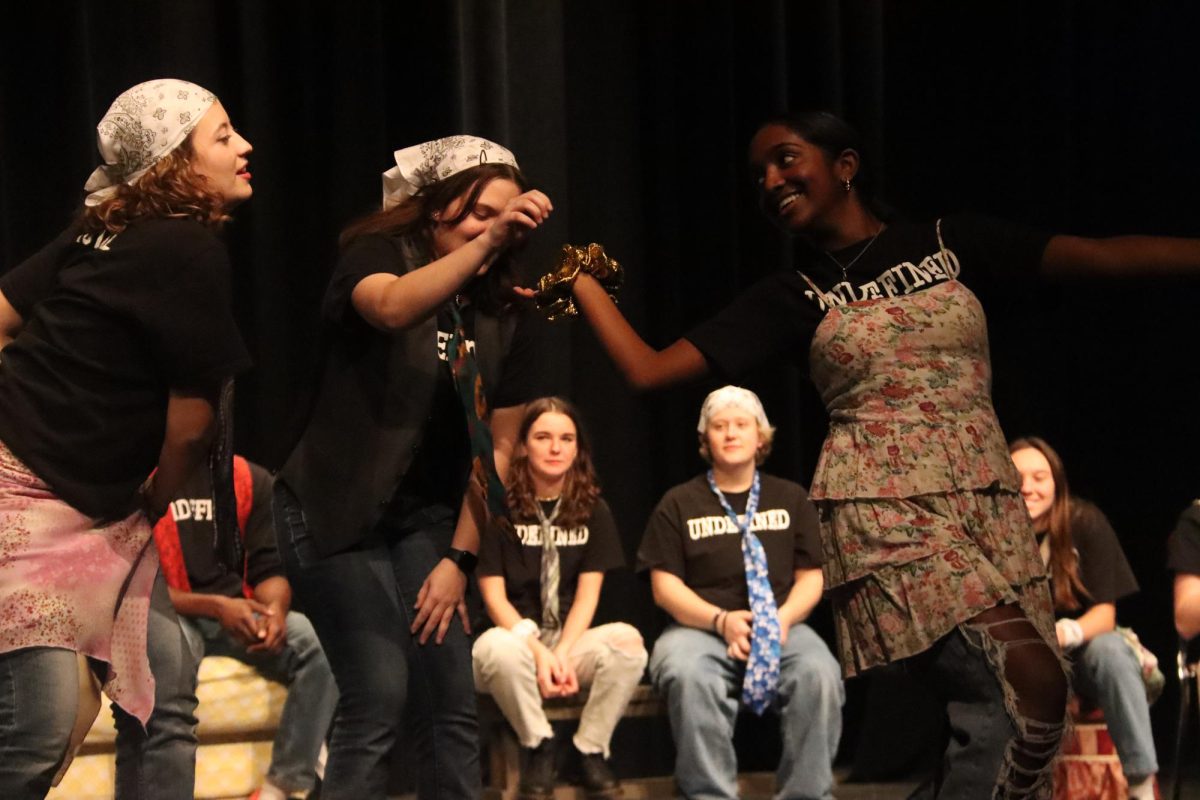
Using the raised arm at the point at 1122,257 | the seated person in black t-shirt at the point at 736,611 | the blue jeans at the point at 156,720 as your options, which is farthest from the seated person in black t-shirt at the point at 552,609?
the raised arm at the point at 1122,257

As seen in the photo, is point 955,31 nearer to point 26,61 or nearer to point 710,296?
point 710,296

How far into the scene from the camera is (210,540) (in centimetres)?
461

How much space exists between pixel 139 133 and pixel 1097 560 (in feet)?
10.8

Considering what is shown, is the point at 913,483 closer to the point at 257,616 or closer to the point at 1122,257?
the point at 1122,257

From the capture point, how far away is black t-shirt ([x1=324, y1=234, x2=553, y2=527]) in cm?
246

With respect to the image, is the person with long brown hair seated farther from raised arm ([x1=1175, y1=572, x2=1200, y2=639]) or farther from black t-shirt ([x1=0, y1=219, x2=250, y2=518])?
black t-shirt ([x1=0, y1=219, x2=250, y2=518])

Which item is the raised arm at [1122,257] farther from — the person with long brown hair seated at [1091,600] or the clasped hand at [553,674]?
the clasped hand at [553,674]

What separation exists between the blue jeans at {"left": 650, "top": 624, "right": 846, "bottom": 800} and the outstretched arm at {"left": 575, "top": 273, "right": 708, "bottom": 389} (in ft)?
6.57

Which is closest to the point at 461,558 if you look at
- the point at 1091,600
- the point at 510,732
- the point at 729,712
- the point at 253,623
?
the point at 253,623

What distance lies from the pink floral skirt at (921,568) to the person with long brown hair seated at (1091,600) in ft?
6.31

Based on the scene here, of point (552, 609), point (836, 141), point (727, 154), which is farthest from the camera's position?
point (727, 154)

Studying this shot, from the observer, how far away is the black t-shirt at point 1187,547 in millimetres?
3969

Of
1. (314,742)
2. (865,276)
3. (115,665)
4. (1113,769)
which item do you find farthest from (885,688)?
(115,665)

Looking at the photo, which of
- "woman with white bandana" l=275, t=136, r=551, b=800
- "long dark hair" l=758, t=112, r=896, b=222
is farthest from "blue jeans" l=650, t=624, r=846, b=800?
"long dark hair" l=758, t=112, r=896, b=222
